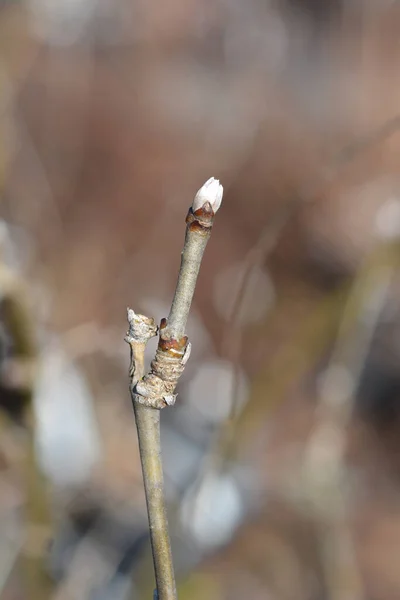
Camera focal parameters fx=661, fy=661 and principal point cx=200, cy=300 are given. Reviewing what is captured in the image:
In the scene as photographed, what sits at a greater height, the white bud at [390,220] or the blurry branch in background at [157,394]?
the white bud at [390,220]

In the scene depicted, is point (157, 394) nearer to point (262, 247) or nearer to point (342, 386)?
point (262, 247)

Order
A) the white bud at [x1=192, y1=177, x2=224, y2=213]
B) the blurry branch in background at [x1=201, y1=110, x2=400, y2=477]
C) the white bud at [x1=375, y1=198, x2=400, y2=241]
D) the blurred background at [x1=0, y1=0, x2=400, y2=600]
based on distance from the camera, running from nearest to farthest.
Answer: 1. the white bud at [x1=192, y1=177, x2=224, y2=213]
2. the blurry branch in background at [x1=201, y1=110, x2=400, y2=477]
3. the blurred background at [x1=0, y1=0, x2=400, y2=600]
4. the white bud at [x1=375, y1=198, x2=400, y2=241]

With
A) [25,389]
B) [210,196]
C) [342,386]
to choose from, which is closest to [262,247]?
[25,389]

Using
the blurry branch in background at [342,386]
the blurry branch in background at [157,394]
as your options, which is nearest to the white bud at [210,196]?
the blurry branch in background at [157,394]

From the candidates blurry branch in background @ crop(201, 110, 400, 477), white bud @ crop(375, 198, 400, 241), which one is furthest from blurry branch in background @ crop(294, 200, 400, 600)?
blurry branch in background @ crop(201, 110, 400, 477)

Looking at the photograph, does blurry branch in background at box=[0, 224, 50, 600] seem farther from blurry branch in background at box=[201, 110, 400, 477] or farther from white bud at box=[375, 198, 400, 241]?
white bud at box=[375, 198, 400, 241]

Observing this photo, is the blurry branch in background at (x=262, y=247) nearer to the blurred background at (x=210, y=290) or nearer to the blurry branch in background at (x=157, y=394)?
the blurred background at (x=210, y=290)

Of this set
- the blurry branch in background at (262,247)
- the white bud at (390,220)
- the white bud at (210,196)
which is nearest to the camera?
the white bud at (210,196)

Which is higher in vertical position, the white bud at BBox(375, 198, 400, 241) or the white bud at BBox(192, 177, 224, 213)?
the white bud at BBox(375, 198, 400, 241)
